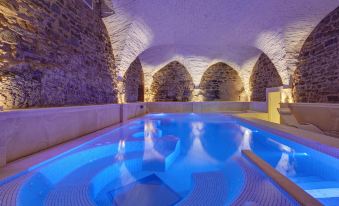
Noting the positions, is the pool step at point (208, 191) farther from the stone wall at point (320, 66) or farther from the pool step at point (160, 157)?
the stone wall at point (320, 66)

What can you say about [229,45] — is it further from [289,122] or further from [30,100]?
[30,100]

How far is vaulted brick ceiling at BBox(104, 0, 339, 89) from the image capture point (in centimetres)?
589

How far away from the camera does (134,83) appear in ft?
33.1

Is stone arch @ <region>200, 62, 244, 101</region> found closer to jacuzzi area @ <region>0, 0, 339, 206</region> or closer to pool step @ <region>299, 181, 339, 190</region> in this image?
jacuzzi area @ <region>0, 0, 339, 206</region>

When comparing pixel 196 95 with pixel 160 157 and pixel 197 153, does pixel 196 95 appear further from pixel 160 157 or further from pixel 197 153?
pixel 160 157

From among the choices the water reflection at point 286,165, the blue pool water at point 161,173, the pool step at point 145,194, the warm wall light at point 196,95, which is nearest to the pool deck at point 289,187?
the blue pool water at point 161,173

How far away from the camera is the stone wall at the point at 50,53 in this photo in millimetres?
3205

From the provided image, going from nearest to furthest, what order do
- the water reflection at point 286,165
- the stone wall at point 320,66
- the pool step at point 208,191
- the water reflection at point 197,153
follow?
the pool step at point 208,191
the water reflection at point 286,165
the water reflection at point 197,153
the stone wall at point 320,66

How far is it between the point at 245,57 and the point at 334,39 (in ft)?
15.3

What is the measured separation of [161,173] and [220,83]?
1016 cm

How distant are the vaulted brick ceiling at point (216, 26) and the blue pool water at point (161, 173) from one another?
4.38 metres

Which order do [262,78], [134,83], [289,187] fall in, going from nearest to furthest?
[289,187], [134,83], [262,78]

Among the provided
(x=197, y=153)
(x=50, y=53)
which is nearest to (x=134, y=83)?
(x=50, y=53)

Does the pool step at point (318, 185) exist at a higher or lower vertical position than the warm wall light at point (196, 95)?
lower
